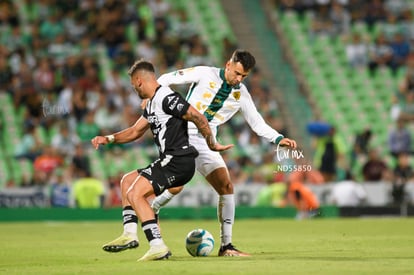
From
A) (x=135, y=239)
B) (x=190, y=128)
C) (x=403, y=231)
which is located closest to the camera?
(x=135, y=239)

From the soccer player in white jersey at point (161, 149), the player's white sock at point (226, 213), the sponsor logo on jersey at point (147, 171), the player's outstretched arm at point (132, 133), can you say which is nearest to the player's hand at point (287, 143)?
the player's white sock at point (226, 213)

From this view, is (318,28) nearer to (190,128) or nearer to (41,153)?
(41,153)

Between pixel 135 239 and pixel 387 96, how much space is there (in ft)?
64.5

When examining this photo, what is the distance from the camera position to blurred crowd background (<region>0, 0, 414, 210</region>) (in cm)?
2538

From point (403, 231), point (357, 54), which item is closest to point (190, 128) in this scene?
point (403, 231)

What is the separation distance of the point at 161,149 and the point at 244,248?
3.10m

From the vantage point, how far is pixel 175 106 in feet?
37.7

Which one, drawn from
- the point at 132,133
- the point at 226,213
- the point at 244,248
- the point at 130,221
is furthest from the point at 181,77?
the point at 244,248

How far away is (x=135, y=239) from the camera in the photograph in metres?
11.5

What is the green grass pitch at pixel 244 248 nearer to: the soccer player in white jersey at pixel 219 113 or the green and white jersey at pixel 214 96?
the soccer player in white jersey at pixel 219 113

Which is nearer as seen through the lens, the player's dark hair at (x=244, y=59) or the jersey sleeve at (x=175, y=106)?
the jersey sleeve at (x=175, y=106)

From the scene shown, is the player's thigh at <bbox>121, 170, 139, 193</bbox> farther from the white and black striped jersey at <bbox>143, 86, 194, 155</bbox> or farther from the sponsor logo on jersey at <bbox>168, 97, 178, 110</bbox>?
the sponsor logo on jersey at <bbox>168, 97, 178, 110</bbox>

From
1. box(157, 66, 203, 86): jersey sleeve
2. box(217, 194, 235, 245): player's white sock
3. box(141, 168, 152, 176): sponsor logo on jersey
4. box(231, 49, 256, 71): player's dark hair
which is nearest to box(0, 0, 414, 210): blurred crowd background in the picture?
box(217, 194, 235, 245): player's white sock

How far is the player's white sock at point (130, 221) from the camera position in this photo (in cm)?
1170
